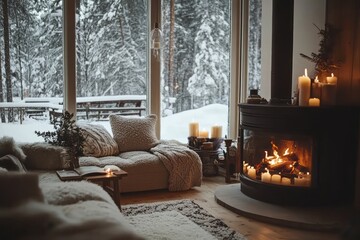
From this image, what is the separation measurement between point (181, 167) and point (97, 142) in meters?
1.01

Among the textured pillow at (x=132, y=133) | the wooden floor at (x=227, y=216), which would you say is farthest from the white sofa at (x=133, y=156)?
the wooden floor at (x=227, y=216)

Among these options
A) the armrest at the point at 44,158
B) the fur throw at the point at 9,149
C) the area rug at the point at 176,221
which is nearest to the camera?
the area rug at the point at 176,221

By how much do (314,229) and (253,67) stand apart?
294 cm

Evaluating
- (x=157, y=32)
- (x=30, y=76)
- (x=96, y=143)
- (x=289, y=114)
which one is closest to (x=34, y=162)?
(x=96, y=143)

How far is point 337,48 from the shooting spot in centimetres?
397

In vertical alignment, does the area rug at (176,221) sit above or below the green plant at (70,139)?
below

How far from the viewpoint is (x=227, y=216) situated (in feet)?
11.9

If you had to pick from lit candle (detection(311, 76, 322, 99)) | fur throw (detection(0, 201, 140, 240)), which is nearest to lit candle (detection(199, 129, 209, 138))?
lit candle (detection(311, 76, 322, 99))

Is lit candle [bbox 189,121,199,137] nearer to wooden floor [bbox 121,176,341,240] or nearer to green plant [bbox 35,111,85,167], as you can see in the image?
wooden floor [bbox 121,176,341,240]

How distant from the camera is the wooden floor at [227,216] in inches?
125

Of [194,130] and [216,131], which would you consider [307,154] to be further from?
[194,130]

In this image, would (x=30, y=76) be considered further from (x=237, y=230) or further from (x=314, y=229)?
(x=314, y=229)

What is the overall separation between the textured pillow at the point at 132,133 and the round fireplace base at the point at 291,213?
1.35 metres

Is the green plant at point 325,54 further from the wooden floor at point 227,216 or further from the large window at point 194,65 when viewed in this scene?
the large window at point 194,65
